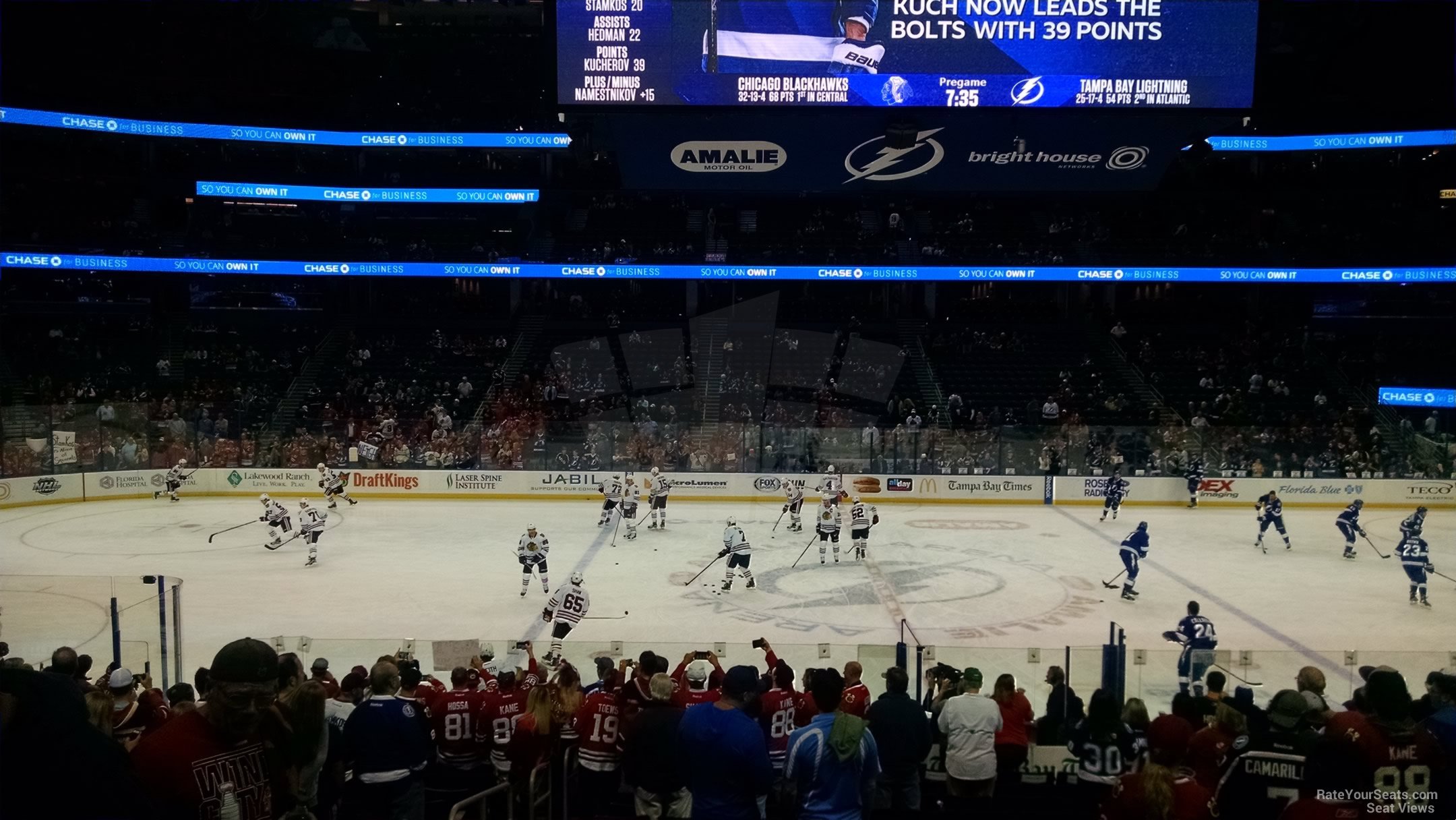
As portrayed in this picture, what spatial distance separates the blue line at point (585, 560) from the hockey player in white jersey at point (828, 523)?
388 cm

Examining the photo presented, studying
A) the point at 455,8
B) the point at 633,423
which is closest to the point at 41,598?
the point at 633,423

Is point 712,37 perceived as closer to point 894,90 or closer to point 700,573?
point 894,90

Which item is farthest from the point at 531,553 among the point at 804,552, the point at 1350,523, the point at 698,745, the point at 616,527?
the point at 1350,523

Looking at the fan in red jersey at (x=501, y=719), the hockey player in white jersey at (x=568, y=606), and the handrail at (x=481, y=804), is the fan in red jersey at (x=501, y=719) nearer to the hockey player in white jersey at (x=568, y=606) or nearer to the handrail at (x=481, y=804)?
the handrail at (x=481, y=804)

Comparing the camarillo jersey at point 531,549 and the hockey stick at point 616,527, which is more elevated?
the camarillo jersey at point 531,549

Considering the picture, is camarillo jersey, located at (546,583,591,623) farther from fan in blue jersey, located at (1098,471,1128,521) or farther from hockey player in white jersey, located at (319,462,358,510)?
fan in blue jersey, located at (1098,471,1128,521)

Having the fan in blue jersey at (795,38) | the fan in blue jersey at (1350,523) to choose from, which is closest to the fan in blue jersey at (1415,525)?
the fan in blue jersey at (1350,523)

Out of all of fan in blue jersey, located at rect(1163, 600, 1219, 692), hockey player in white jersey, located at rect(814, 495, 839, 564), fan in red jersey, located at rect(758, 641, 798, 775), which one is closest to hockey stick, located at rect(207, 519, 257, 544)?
hockey player in white jersey, located at rect(814, 495, 839, 564)

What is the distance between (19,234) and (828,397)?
942 inches

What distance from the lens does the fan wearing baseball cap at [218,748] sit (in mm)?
2596

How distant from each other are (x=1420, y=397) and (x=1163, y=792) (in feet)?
86.3

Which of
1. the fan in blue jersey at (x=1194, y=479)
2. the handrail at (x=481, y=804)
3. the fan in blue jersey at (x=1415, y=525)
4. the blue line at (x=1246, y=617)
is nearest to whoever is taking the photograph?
the handrail at (x=481, y=804)

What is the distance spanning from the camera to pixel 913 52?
73.2 feet

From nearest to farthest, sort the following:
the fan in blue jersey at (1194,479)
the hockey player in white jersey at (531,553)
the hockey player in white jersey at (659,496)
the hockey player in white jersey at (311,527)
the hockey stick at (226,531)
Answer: the hockey player in white jersey at (531,553) < the hockey player in white jersey at (311,527) < the hockey stick at (226,531) < the hockey player in white jersey at (659,496) < the fan in blue jersey at (1194,479)
